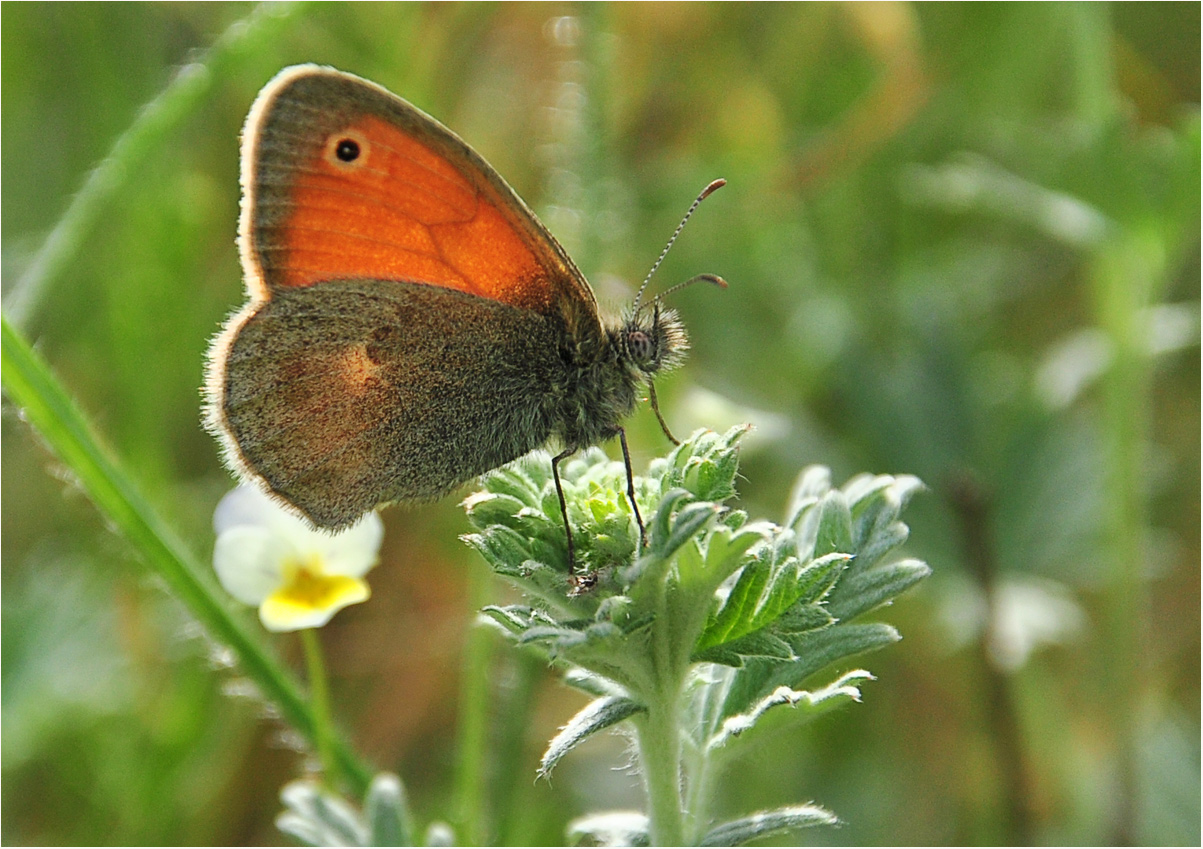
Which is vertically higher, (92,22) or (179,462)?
(92,22)

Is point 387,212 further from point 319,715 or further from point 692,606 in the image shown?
point 692,606

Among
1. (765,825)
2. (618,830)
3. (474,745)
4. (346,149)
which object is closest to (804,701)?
(765,825)

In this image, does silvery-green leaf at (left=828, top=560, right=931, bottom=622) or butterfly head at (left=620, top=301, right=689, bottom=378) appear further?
butterfly head at (left=620, top=301, right=689, bottom=378)

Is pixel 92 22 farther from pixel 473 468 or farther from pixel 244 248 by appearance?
pixel 473 468

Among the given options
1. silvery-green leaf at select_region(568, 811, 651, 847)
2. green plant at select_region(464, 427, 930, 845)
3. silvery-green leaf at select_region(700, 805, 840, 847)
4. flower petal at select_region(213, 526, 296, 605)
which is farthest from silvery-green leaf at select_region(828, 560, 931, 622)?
flower petal at select_region(213, 526, 296, 605)

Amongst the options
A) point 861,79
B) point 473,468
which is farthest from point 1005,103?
point 473,468

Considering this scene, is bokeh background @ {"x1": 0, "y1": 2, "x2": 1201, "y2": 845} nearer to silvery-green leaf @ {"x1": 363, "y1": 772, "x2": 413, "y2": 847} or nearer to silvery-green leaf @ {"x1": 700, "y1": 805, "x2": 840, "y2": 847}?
silvery-green leaf @ {"x1": 363, "y1": 772, "x2": 413, "y2": 847}

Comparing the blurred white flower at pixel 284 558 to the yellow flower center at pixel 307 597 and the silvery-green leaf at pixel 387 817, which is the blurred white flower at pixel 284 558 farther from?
the silvery-green leaf at pixel 387 817
